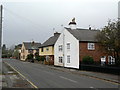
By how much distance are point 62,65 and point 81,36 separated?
24.4 ft

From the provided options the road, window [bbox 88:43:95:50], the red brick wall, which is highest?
window [bbox 88:43:95:50]

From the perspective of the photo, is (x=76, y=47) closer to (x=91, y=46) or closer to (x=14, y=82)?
(x=91, y=46)

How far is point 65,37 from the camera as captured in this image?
4388 centimetres

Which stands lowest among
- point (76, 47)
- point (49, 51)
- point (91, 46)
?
point (49, 51)

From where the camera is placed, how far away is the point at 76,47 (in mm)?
39000

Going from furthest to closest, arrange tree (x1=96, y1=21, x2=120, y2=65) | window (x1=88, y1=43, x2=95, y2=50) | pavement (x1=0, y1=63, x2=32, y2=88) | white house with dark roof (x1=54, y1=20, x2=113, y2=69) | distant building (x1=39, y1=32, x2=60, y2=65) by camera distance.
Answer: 1. distant building (x1=39, y1=32, x2=60, y2=65)
2. window (x1=88, y1=43, x2=95, y2=50)
3. white house with dark roof (x1=54, y1=20, x2=113, y2=69)
4. tree (x1=96, y1=21, x2=120, y2=65)
5. pavement (x1=0, y1=63, x2=32, y2=88)

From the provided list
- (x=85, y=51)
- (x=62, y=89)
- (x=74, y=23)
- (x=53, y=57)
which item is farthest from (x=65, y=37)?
(x=62, y=89)

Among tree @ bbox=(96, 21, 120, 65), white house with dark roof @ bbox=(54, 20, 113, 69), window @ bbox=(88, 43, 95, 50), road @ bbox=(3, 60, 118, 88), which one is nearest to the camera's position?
road @ bbox=(3, 60, 118, 88)

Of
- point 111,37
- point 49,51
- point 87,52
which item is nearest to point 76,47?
point 87,52

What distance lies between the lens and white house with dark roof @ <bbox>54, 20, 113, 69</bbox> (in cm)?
3866

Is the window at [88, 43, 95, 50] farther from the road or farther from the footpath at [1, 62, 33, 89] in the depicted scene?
the footpath at [1, 62, 33, 89]

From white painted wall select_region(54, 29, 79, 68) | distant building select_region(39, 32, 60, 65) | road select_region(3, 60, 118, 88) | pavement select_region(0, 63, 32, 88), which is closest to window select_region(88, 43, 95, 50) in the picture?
white painted wall select_region(54, 29, 79, 68)

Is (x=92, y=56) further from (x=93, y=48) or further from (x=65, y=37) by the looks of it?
(x=65, y=37)

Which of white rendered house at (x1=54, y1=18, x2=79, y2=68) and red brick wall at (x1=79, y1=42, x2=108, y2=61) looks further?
white rendered house at (x1=54, y1=18, x2=79, y2=68)
